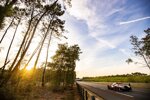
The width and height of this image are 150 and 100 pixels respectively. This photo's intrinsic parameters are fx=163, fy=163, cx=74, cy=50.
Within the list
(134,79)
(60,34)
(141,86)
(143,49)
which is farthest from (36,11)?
(143,49)

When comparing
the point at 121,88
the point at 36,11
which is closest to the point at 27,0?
the point at 36,11

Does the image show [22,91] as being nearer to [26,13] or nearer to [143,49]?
[26,13]

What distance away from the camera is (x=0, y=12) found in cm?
795

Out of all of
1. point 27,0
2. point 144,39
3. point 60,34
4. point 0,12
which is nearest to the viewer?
point 0,12

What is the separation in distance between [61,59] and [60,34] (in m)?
12.6

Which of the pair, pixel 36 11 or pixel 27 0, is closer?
pixel 27 0

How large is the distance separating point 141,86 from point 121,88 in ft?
19.2

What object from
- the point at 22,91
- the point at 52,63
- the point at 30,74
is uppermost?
the point at 52,63

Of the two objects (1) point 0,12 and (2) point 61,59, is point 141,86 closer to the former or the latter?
(2) point 61,59

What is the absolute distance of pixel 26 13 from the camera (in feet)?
56.5

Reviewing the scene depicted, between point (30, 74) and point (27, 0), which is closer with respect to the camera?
point (27, 0)

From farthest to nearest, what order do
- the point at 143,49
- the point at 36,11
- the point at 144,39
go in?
the point at 143,49, the point at 144,39, the point at 36,11

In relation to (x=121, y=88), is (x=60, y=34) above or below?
above

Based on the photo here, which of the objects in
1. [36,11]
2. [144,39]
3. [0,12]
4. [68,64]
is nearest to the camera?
[0,12]
